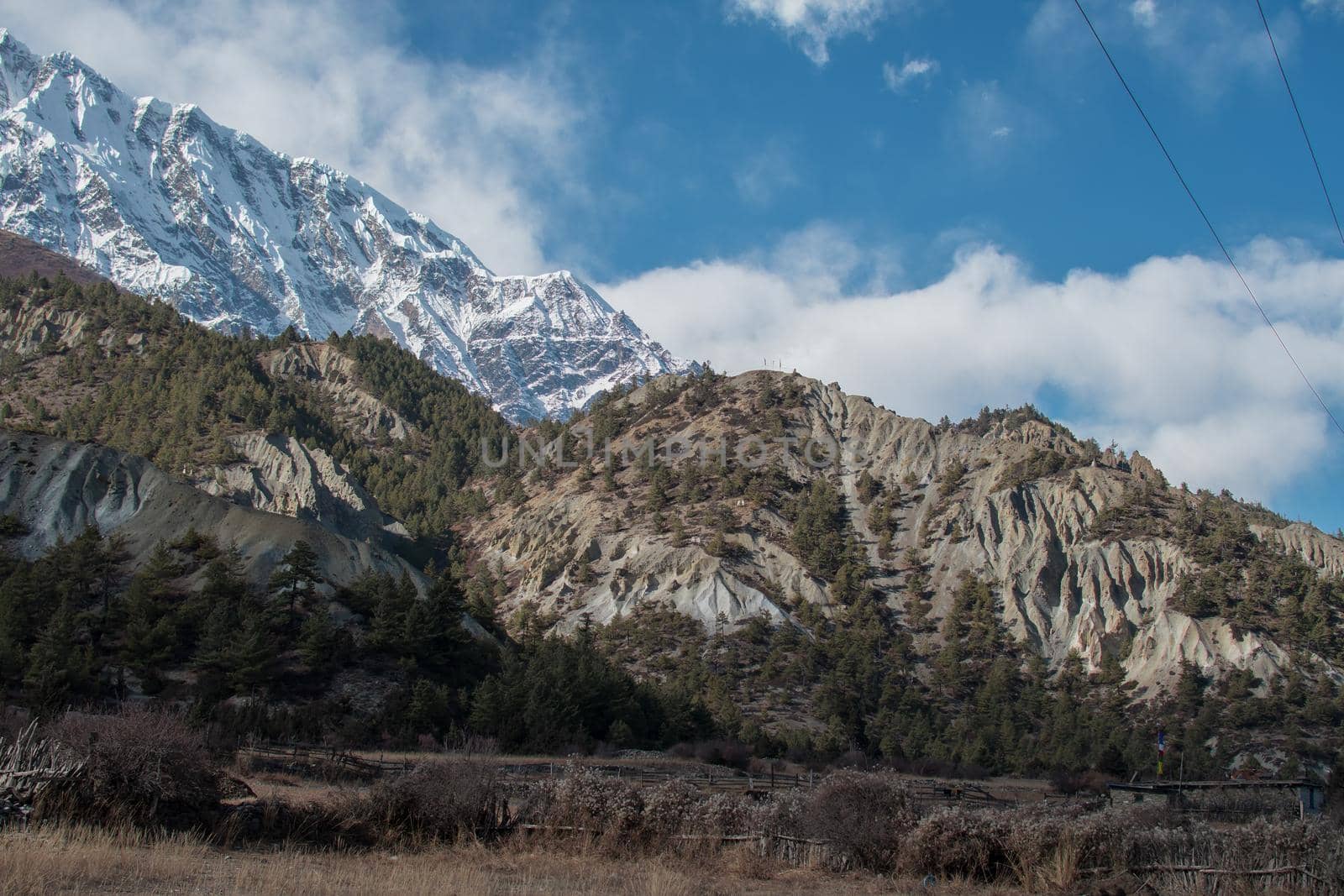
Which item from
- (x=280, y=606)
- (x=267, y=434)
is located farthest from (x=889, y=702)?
(x=267, y=434)

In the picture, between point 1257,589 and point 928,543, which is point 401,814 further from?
point 928,543

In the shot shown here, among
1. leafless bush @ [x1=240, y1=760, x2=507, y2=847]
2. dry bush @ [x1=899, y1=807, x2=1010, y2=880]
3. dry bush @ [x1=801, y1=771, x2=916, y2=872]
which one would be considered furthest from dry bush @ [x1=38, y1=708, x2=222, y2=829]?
dry bush @ [x1=899, y1=807, x2=1010, y2=880]

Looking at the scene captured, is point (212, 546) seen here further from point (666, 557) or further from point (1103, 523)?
point (1103, 523)

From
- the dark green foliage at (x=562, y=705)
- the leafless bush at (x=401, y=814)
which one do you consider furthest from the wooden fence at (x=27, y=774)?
the dark green foliage at (x=562, y=705)

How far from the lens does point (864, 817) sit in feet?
61.7

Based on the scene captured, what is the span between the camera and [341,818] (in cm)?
1925

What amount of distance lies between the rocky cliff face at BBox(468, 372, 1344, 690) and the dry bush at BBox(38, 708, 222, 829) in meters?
70.7

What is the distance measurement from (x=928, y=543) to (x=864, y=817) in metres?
83.9

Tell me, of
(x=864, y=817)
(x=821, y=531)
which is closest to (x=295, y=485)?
(x=821, y=531)

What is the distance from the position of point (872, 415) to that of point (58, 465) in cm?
8357

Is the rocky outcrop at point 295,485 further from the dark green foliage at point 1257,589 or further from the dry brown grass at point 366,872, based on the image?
the dry brown grass at point 366,872

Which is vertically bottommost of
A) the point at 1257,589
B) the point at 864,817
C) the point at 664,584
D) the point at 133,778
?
the point at 133,778

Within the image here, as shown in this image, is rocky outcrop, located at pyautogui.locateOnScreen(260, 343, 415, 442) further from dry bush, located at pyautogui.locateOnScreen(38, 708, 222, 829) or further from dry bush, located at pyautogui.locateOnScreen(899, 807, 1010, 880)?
dry bush, located at pyautogui.locateOnScreen(899, 807, 1010, 880)

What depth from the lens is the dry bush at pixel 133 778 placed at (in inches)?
645
